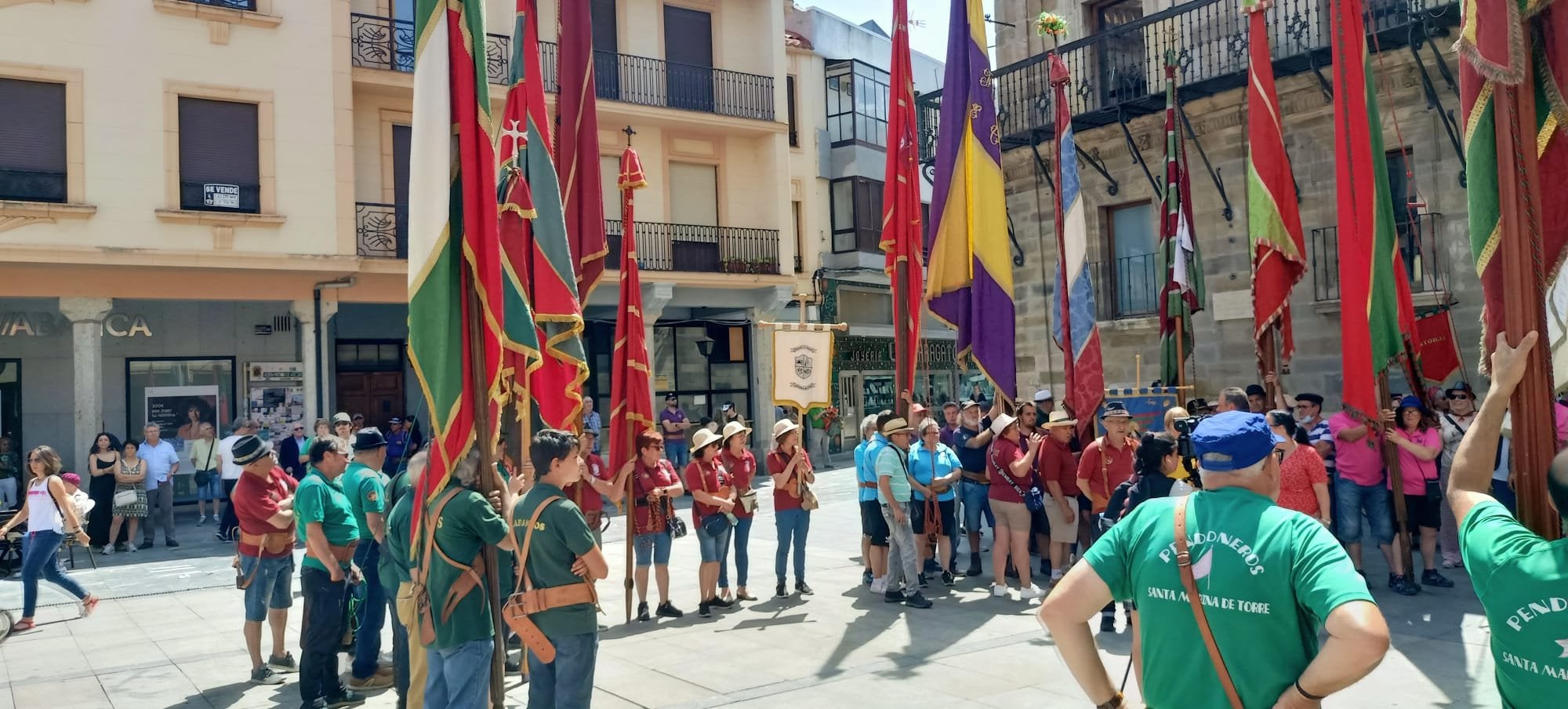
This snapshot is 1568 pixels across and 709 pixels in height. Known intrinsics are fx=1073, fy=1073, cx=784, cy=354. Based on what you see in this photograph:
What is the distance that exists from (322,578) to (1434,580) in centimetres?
880

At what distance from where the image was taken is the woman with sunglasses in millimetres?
7793

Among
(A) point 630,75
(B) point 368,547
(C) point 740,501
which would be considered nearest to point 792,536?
(C) point 740,501

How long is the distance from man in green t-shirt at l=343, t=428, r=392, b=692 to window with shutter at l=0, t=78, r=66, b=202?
41.0 feet

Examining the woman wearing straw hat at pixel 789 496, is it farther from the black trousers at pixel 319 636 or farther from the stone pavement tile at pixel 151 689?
the stone pavement tile at pixel 151 689

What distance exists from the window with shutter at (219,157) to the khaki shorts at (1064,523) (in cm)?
1401

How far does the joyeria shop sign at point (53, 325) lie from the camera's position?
675 inches

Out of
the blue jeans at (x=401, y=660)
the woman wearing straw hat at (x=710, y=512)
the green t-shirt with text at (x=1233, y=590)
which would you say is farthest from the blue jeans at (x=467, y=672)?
the woman wearing straw hat at (x=710, y=512)

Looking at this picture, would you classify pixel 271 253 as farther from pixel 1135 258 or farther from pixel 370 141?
pixel 1135 258

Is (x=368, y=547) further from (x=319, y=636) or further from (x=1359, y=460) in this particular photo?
(x=1359, y=460)

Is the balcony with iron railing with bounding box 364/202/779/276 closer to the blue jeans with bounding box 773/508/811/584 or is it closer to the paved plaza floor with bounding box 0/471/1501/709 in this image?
the blue jeans with bounding box 773/508/811/584

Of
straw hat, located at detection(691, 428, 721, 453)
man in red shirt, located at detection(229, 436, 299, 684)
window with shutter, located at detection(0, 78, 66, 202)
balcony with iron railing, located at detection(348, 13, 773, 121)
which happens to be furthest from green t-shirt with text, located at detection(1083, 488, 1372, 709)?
window with shutter, located at detection(0, 78, 66, 202)

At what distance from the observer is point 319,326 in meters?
18.8

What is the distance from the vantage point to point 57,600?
1088 centimetres

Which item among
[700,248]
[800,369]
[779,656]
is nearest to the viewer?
[779,656]
